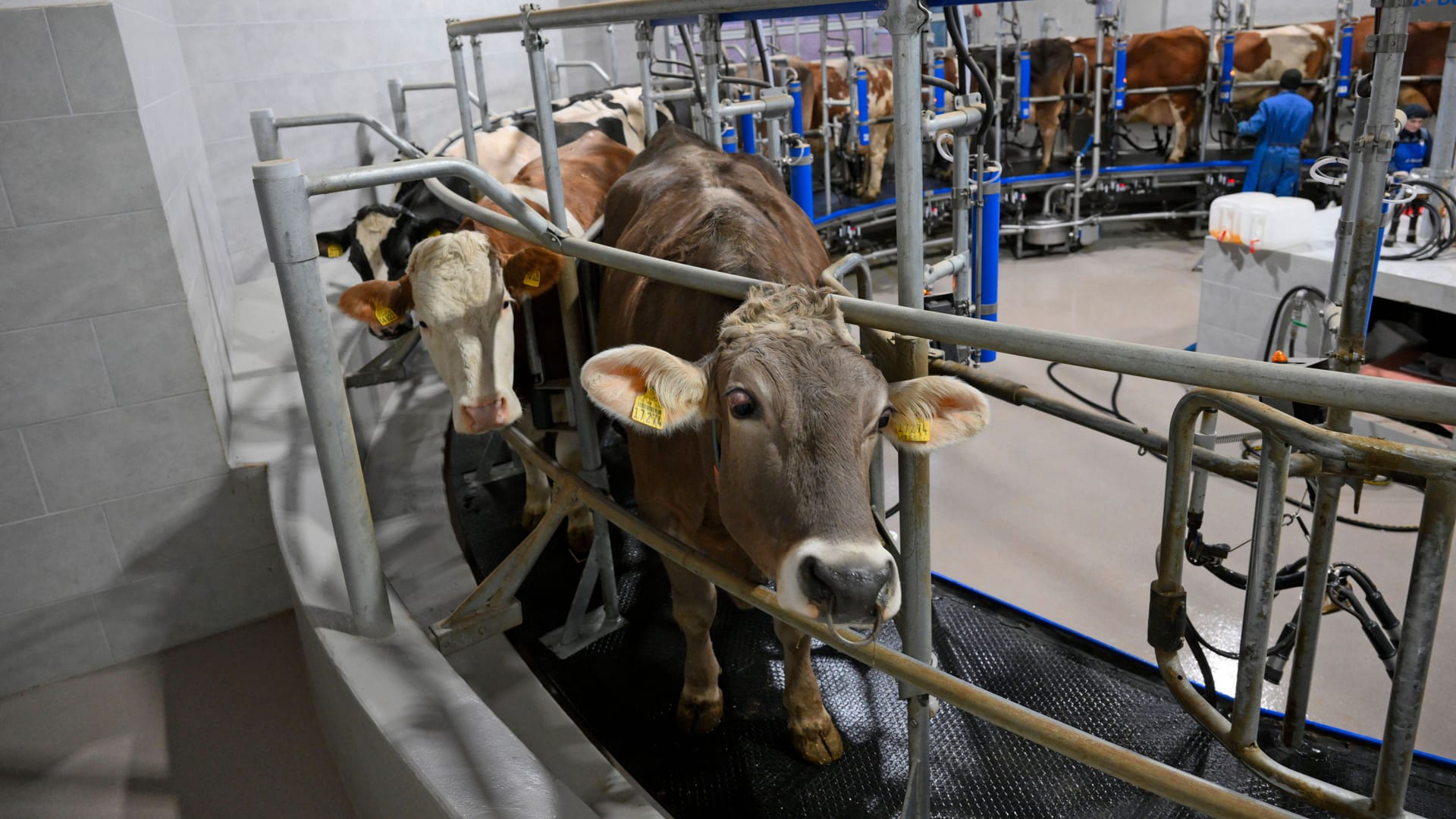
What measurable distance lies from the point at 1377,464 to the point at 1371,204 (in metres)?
1.28

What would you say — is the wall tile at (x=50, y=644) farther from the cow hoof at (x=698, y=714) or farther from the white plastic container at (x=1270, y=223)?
the white plastic container at (x=1270, y=223)

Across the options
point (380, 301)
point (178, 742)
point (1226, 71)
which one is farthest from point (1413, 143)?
point (178, 742)

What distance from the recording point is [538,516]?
3504mm

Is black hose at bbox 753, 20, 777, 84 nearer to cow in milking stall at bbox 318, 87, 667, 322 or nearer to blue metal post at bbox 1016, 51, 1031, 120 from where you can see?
cow in milking stall at bbox 318, 87, 667, 322

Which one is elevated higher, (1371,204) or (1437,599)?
(1371,204)

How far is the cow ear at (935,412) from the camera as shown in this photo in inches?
59.8

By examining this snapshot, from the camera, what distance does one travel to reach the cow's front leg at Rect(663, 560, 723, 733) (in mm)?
2346

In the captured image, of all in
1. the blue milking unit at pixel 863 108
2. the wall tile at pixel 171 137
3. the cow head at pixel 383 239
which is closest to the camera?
the wall tile at pixel 171 137

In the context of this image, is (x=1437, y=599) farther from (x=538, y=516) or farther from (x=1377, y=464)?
(x=538, y=516)

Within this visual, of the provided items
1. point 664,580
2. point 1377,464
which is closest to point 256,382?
point 664,580

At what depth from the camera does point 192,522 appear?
297 cm

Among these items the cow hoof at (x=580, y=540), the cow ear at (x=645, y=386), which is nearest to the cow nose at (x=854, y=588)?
the cow ear at (x=645, y=386)

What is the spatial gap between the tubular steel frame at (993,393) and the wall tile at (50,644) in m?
1.43

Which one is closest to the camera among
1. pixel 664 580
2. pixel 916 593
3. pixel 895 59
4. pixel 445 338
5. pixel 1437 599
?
pixel 1437 599
